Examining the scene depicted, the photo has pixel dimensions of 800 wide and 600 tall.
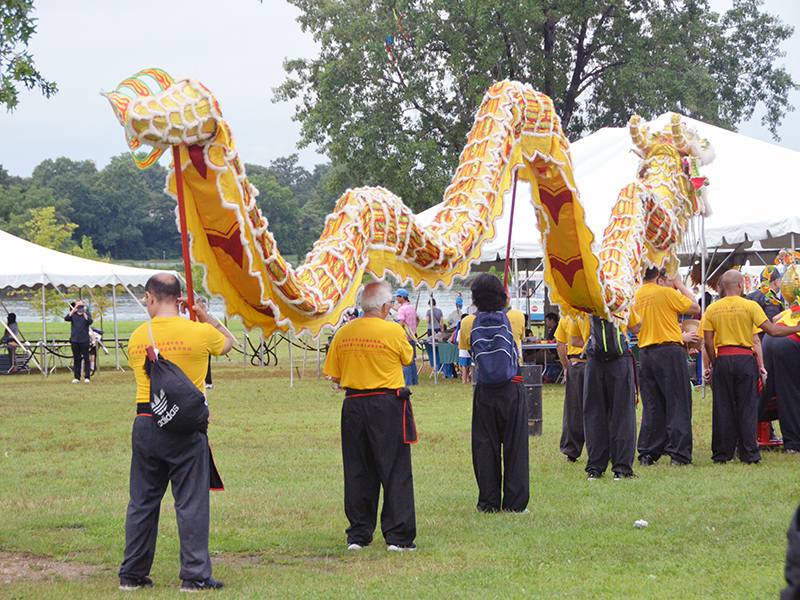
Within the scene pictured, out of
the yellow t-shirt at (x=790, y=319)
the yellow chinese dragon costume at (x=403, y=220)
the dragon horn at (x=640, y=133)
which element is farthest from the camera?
the dragon horn at (x=640, y=133)

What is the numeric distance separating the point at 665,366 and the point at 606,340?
1006mm

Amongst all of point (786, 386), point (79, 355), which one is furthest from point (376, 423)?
point (79, 355)

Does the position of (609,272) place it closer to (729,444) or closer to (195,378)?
(729,444)

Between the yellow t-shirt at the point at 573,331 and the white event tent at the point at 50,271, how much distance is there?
13510 mm

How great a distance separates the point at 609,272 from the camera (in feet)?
24.7

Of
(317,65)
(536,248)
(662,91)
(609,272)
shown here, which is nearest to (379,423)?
(609,272)

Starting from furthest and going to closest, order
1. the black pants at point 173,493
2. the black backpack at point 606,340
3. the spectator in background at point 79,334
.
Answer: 1. the spectator in background at point 79,334
2. the black backpack at point 606,340
3. the black pants at point 173,493

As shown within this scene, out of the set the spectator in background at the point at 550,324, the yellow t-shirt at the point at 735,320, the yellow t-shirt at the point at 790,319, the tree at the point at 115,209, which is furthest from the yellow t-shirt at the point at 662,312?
the tree at the point at 115,209

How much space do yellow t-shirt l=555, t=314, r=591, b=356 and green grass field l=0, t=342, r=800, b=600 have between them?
1165 mm

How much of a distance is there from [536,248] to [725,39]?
597 inches

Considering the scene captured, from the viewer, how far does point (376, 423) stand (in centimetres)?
592

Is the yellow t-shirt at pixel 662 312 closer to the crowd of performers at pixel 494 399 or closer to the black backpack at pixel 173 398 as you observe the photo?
the crowd of performers at pixel 494 399

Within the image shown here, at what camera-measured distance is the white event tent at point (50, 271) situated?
20359mm

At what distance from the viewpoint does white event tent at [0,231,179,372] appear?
20.4 metres
